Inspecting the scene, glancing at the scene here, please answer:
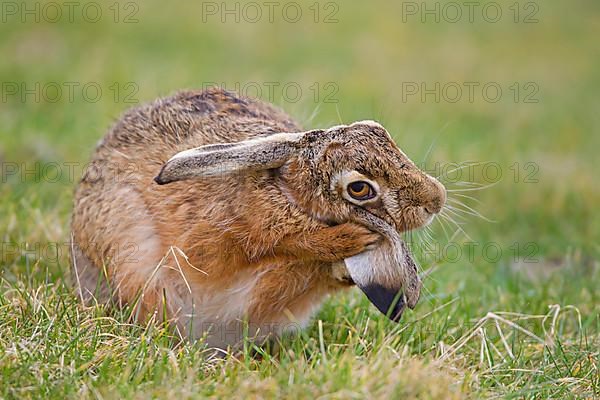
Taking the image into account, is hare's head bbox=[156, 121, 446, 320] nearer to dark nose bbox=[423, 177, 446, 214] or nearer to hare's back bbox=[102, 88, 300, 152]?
dark nose bbox=[423, 177, 446, 214]

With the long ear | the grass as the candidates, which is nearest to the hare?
the long ear

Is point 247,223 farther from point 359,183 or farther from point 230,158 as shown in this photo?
point 359,183

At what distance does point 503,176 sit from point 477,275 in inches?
107

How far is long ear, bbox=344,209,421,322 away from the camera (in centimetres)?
454

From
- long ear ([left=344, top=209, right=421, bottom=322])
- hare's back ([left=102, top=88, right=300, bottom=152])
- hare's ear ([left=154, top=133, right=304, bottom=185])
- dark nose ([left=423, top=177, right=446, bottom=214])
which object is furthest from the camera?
hare's back ([left=102, top=88, right=300, bottom=152])

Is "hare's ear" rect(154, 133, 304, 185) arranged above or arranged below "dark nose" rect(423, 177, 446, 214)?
above

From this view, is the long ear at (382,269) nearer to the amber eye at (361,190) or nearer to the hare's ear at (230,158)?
the amber eye at (361,190)

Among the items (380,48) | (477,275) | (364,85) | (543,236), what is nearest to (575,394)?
(477,275)

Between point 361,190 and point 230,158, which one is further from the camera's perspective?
point 361,190

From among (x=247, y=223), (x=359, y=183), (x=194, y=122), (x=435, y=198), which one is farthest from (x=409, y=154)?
(x=359, y=183)

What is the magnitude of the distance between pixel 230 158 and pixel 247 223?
509 millimetres

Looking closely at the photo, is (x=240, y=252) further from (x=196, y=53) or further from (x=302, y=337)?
(x=196, y=53)

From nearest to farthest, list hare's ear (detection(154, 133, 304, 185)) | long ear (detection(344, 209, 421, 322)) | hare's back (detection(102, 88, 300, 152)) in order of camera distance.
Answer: hare's ear (detection(154, 133, 304, 185)) → long ear (detection(344, 209, 421, 322)) → hare's back (detection(102, 88, 300, 152))

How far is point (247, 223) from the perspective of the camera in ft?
16.0
